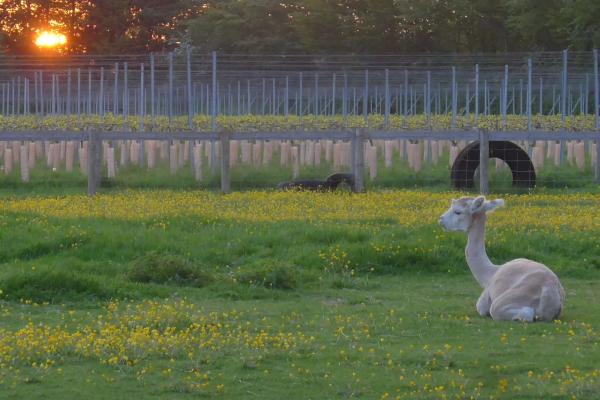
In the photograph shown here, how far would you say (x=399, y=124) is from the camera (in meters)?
46.2

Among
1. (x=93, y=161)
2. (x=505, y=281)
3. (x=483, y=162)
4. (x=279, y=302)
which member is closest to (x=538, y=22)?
(x=483, y=162)

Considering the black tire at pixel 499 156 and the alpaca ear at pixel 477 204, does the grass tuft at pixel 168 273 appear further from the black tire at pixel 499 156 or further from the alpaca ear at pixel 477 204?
the black tire at pixel 499 156

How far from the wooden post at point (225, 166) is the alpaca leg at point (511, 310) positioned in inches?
567

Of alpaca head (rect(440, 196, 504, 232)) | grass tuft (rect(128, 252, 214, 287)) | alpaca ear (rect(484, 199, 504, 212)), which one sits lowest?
grass tuft (rect(128, 252, 214, 287))

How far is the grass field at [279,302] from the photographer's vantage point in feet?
31.3

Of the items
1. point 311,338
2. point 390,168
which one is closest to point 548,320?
point 311,338

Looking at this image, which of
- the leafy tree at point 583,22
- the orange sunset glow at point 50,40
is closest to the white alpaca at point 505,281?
the leafy tree at point 583,22

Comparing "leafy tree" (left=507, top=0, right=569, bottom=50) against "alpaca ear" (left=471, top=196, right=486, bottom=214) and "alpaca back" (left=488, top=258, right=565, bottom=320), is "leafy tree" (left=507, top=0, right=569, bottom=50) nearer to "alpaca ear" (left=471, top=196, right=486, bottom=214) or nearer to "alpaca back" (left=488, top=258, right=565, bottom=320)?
"alpaca ear" (left=471, top=196, right=486, bottom=214)

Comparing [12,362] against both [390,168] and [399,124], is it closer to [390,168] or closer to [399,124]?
[390,168]

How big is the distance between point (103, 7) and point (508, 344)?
72145 mm

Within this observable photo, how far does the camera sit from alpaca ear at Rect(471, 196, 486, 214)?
1341cm

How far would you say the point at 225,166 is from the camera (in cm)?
2644

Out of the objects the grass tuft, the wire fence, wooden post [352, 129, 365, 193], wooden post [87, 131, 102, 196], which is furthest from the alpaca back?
wooden post [87, 131, 102, 196]

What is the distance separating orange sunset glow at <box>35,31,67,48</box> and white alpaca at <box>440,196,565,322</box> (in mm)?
69199
